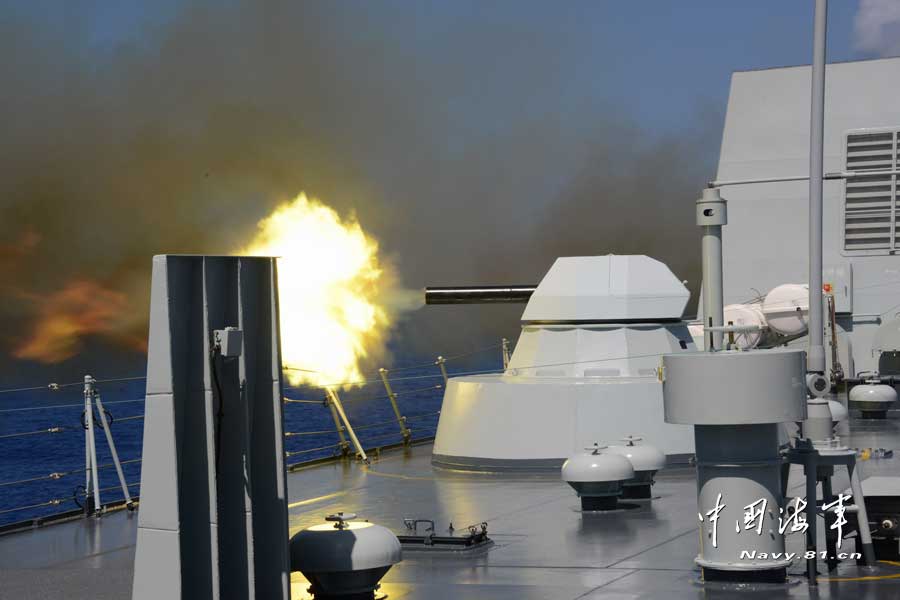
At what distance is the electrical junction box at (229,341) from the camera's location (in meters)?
5.18

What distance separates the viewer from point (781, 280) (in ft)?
88.1

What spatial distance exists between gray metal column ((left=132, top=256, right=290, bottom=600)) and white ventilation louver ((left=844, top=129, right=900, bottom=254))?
23.9m

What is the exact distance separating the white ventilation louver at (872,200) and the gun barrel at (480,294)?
13109 mm

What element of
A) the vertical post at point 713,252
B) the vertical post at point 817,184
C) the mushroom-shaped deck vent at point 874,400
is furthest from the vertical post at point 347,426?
the mushroom-shaped deck vent at point 874,400

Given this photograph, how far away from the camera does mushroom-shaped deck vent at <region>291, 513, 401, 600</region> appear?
5.91 m

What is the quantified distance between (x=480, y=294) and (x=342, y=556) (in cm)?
1125

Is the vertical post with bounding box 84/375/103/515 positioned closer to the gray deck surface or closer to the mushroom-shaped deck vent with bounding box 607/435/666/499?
the gray deck surface

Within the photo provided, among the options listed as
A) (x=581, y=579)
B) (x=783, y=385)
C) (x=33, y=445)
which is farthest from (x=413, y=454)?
(x=33, y=445)

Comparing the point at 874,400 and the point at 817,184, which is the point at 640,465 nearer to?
the point at 817,184

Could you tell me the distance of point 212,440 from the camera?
518 centimetres

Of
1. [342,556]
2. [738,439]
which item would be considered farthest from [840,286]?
[342,556]

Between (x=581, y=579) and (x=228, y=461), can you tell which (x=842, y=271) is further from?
(x=228, y=461)

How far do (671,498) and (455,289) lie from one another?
7.29m

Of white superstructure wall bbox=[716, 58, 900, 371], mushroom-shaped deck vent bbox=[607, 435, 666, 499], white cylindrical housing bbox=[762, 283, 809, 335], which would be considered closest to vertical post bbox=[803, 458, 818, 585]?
mushroom-shaped deck vent bbox=[607, 435, 666, 499]
